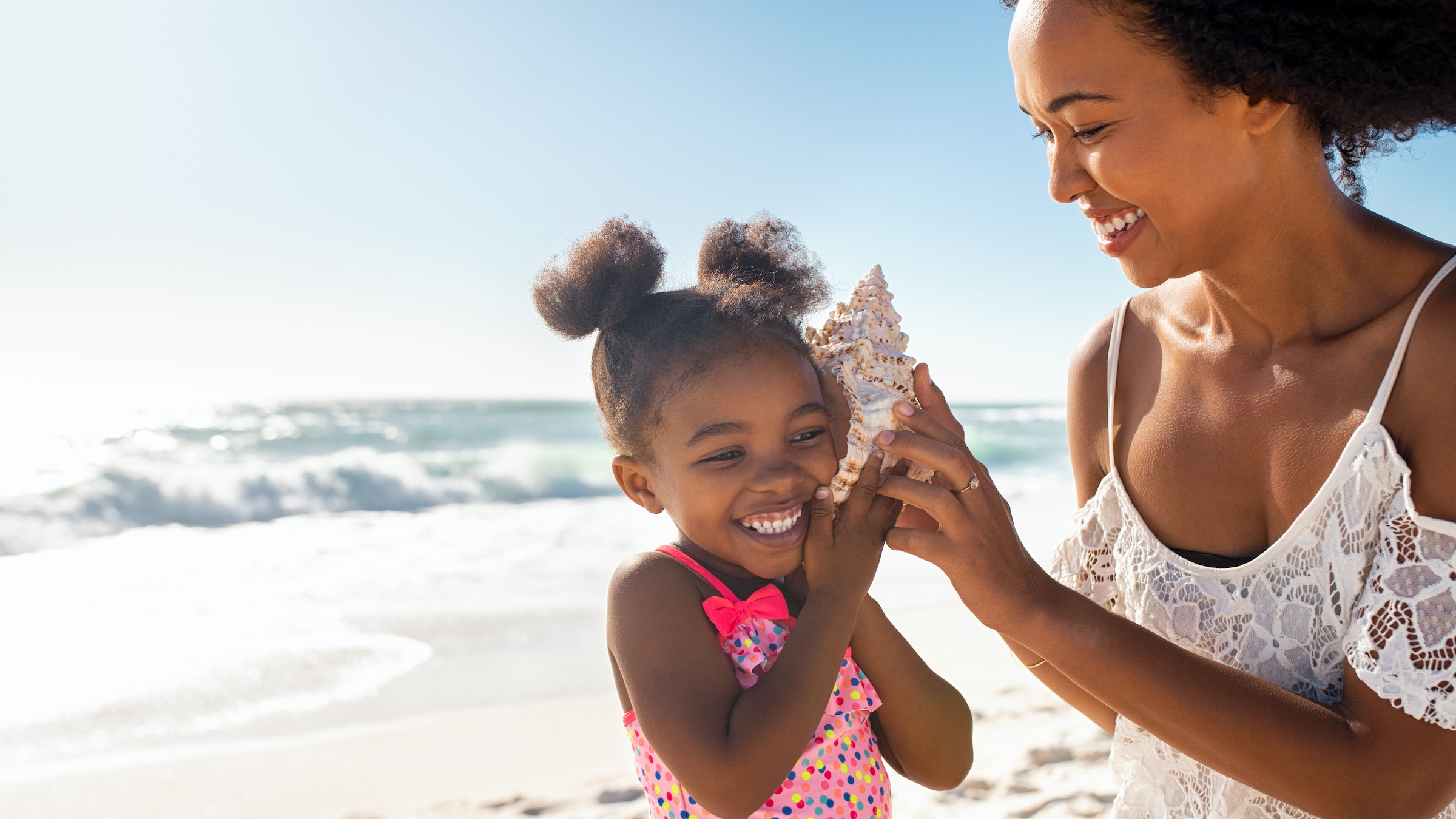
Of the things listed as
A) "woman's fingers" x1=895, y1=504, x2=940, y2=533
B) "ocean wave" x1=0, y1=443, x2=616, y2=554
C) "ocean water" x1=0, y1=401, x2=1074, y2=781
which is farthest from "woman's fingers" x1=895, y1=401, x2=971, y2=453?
"ocean wave" x1=0, y1=443, x2=616, y2=554

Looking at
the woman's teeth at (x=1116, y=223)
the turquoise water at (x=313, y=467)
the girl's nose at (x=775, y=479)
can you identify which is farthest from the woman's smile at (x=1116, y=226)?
the turquoise water at (x=313, y=467)

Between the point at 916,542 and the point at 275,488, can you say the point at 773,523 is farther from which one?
the point at 275,488

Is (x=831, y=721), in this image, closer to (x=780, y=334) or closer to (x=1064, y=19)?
(x=780, y=334)

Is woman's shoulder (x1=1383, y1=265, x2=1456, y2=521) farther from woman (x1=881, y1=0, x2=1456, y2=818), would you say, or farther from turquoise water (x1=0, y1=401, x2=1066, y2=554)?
turquoise water (x1=0, y1=401, x2=1066, y2=554)

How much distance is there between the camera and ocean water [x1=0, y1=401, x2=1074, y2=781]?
509 cm

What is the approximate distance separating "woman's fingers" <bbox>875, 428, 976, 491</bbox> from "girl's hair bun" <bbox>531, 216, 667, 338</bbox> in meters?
0.83

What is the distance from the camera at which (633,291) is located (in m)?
2.36

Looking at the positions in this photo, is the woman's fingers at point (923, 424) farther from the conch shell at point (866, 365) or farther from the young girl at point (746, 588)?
the young girl at point (746, 588)

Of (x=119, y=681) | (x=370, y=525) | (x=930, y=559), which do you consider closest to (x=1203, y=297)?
(x=930, y=559)

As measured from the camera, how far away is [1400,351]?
171 cm

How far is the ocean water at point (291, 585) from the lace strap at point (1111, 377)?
1.48 metres

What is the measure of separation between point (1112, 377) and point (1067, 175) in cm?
70

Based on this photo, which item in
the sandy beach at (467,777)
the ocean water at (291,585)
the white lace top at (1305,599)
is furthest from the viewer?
the ocean water at (291,585)

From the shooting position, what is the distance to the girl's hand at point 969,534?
1773 mm
